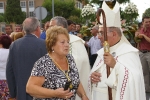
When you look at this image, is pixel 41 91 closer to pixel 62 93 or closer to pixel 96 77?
pixel 62 93

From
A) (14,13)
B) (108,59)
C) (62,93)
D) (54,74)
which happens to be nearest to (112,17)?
(108,59)

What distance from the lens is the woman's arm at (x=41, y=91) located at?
3.55 m

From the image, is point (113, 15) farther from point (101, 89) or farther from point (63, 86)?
point (63, 86)

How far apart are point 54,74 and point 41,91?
0.25 metres

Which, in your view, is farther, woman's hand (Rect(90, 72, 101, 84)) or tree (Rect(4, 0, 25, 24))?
tree (Rect(4, 0, 25, 24))

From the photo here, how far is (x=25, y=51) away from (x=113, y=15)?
142cm

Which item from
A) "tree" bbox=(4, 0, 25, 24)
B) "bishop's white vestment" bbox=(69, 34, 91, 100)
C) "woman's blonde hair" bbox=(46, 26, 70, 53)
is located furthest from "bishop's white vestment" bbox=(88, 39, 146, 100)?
"tree" bbox=(4, 0, 25, 24)

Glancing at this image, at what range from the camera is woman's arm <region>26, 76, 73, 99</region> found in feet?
11.7

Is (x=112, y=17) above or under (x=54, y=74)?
above

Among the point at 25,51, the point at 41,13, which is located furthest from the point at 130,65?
the point at 41,13

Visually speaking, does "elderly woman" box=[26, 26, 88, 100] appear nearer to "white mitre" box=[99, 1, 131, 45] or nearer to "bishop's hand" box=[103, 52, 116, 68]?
"bishop's hand" box=[103, 52, 116, 68]

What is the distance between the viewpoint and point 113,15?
4391mm

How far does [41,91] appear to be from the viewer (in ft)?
11.7

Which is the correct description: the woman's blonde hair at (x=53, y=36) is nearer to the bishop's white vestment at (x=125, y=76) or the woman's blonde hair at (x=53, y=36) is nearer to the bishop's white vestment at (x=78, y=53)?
the bishop's white vestment at (x=125, y=76)
